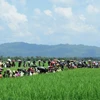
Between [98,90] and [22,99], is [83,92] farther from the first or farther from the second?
[22,99]

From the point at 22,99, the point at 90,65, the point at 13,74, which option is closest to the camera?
the point at 22,99

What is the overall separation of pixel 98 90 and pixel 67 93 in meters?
1.66

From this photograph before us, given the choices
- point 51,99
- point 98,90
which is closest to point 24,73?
point 98,90

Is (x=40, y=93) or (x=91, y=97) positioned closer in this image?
(x=91, y=97)

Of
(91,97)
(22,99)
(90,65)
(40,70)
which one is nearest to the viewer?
(22,99)

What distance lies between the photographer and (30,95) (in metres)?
13.0

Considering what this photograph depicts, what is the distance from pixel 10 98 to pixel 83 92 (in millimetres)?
3220

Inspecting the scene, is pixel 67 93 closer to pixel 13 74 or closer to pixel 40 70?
pixel 13 74

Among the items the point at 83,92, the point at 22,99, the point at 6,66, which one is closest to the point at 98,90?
the point at 83,92

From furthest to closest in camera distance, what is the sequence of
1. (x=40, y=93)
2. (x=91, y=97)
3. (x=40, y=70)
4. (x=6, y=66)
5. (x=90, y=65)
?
1. (x=90, y=65)
2. (x=6, y=66)
3. (x=40, y=70)
4. (x=40, y=93)
5. (x=91, y=97)

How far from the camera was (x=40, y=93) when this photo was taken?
13.6 meters

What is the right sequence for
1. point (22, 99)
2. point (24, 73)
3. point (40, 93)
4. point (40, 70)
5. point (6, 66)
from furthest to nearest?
point (6, 66) < point (40, 70) < point (24, 73) < point (40, 93) < point (22, 99)

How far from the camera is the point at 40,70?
34.1 meters

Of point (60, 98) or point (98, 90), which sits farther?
point (98, 90)
